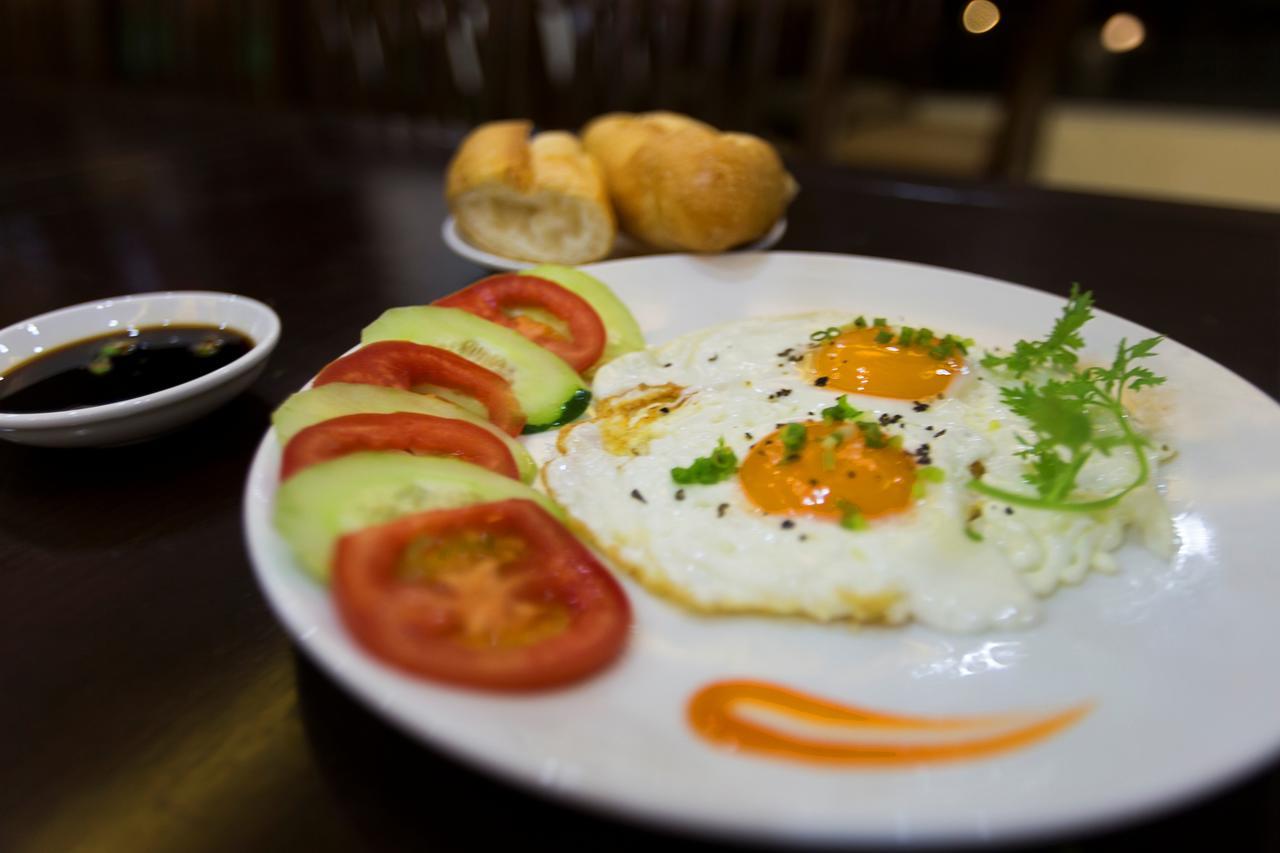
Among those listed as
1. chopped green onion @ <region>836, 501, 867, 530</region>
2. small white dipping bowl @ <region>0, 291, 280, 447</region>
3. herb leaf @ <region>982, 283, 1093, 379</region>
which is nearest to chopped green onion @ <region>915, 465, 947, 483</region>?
chopped green onion @ <region>836, 501, 867, 530</region>

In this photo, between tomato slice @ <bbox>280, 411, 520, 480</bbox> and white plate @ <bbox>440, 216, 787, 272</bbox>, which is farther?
white plate @ <bbox>440, 216, 787, 272</bbox>

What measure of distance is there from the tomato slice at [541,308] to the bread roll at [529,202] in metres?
0.72

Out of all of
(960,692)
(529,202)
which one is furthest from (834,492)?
(529,202)

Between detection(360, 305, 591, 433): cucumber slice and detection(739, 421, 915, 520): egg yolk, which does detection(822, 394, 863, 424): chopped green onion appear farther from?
detection(360, 305, 591, 433): cucumber slice

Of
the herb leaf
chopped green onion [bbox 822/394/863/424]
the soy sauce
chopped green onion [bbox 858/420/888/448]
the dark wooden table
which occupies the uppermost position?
the herb leaf

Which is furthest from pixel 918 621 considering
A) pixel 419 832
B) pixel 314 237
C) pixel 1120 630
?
pixel 314 237

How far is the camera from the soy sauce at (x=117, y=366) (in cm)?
198

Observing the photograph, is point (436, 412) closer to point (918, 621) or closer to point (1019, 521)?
point (918, 621)

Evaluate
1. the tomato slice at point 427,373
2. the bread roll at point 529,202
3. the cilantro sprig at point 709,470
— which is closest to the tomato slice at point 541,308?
the tomato slice at point 427,373

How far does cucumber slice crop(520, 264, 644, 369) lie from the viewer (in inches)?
87.7

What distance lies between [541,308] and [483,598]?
1.23m

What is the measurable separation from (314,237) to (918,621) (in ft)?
10.2

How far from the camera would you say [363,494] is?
1.29m

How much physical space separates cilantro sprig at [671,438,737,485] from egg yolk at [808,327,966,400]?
1.45ft
